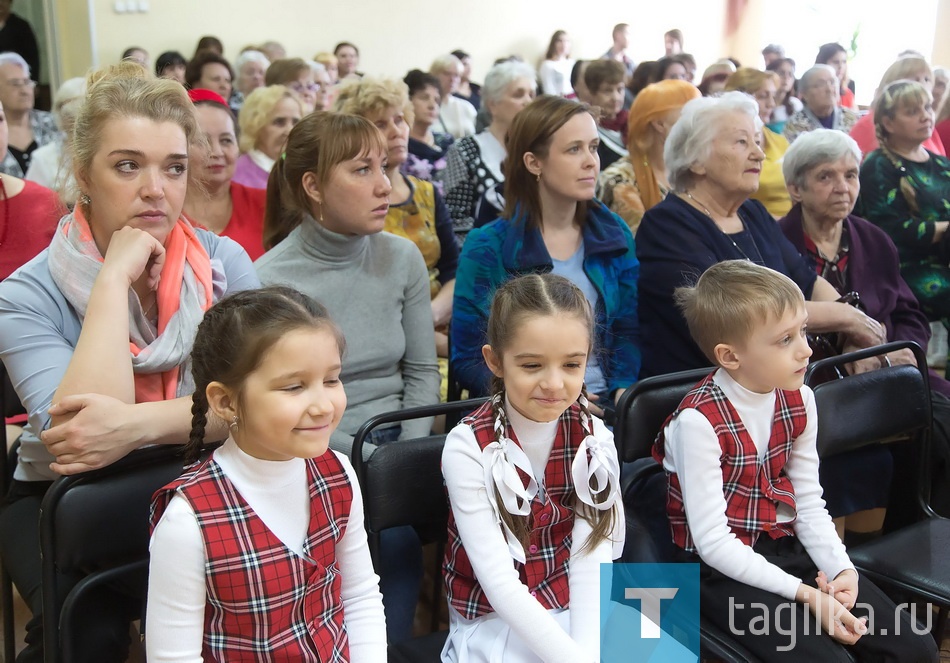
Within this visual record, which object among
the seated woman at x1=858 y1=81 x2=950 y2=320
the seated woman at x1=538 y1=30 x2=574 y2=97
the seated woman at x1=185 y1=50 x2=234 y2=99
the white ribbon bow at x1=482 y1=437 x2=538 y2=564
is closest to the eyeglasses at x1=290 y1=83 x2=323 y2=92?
the seated woman at x1=185 y1=50 x2=234 y2=99

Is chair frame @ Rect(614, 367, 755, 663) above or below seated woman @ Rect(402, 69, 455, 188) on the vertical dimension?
below

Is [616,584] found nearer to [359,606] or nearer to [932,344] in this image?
[359,606]

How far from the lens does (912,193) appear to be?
10.6ft

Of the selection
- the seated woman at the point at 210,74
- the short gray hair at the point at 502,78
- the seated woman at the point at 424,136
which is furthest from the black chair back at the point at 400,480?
the seated woman at the point at 210,74

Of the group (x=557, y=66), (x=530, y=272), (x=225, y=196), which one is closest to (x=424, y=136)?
(x=225, y=196)

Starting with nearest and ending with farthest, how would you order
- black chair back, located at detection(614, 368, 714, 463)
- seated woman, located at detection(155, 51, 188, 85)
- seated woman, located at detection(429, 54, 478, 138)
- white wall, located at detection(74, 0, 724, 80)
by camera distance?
black chair back, located at detection(614, 368, 714, 463), seated woman, located at detection(155, 51, 188, 85), seated woman, located at detection(429, 54, 478, 138), white wall, located at detection(74, 0, 724, 80)

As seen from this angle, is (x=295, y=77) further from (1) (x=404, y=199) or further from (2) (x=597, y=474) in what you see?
(2) (x=597, y=474)

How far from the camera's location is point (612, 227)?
7.68 feet

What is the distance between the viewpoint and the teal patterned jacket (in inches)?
86.7

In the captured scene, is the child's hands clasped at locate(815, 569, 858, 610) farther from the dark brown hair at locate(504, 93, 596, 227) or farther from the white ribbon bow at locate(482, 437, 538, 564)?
the dark brown hair at locate(504, 93, 596, 227)

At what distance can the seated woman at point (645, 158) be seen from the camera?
3236mm

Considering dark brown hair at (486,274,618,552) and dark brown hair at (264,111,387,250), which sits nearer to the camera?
dark brown hair at (486,274,618,552)

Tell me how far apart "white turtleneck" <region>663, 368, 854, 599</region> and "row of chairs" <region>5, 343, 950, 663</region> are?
0.40 feet

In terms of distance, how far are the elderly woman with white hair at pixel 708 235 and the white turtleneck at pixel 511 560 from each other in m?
0.87
